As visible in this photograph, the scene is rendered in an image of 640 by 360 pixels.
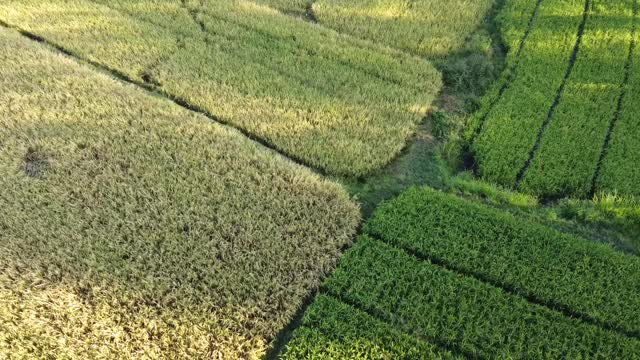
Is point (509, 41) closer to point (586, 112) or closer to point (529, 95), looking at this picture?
point (529, 95)

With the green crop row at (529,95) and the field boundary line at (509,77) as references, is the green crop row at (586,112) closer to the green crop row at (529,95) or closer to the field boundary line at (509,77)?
the green crop row at (529,95)

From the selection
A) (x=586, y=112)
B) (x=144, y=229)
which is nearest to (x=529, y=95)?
(x=586, y=112)

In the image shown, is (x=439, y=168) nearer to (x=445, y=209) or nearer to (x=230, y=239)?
(x=445, y=209)

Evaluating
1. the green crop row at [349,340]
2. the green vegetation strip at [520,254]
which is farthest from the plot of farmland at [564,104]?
the green crop row at [349,340]

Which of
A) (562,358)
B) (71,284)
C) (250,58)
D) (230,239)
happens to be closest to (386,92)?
(250,58)

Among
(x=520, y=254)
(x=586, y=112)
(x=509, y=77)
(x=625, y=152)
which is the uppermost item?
(x=509, y=77)
